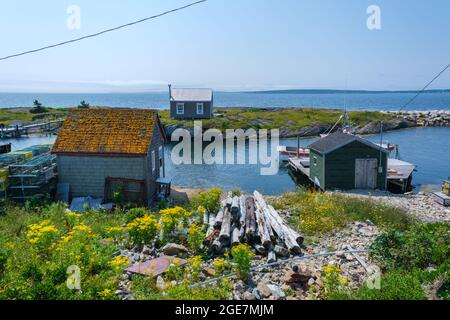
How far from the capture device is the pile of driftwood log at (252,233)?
10719 millimetres

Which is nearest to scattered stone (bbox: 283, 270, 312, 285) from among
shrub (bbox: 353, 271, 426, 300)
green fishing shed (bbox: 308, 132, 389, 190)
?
shrub (bbox: 353, 271, 426, 300)

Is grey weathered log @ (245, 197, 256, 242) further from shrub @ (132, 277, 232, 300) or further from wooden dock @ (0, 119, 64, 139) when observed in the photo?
wooden dock @ (0, 119, 64, 139)

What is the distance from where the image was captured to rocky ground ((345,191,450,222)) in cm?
1819

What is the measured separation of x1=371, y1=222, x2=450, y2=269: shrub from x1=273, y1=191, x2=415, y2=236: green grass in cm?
315

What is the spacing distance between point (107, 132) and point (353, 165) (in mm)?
15082

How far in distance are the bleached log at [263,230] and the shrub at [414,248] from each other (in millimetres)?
2771

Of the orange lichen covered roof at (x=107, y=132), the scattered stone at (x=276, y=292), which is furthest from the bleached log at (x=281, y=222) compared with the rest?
the orange lichen covered roof at (x=107, y=132)

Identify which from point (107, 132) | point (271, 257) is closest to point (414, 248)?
point (271, 257)

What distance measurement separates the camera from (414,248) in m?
9.35

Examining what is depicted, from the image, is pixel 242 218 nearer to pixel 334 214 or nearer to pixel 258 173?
pixel 334 214

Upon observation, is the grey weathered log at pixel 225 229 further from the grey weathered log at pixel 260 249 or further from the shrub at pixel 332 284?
the shrub at pixel 332 284
